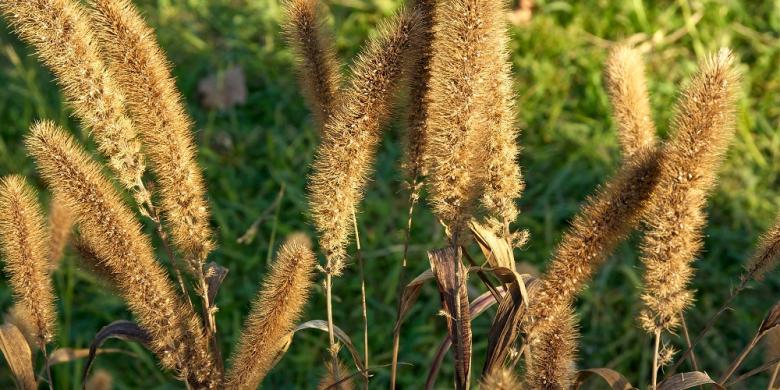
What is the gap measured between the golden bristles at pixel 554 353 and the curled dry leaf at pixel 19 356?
0.90m

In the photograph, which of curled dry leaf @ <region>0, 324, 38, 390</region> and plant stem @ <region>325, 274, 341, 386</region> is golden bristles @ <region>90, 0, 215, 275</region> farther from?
curled dry leaf @ <region>0, 324, 38, 390</region>

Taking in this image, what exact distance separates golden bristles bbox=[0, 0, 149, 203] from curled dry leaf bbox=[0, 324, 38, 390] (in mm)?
456

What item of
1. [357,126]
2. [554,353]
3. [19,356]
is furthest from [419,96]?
[19,356]

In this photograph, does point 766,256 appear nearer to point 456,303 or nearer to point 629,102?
point 629,102

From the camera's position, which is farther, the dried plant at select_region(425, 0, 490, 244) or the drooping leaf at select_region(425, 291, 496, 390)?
the drooping leaf at select_region(425, 291, 496, 390)

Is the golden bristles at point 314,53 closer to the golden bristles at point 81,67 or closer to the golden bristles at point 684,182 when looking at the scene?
the golden bristles at point 81,67

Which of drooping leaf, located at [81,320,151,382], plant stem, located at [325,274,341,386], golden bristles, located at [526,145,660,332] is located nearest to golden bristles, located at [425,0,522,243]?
golden bristles, located at [526,145,660,332]

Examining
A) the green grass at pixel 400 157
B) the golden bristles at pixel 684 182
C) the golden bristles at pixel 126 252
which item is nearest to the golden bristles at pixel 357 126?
the golden bristles at pixel 126 252

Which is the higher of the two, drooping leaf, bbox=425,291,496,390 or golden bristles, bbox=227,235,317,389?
golden bristles, bbox=227,235,317,389

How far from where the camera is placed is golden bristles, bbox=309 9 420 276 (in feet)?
5.22

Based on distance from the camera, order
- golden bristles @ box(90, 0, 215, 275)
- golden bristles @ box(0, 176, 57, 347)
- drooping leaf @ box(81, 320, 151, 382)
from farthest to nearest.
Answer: drooping leaf @ box(81, 320, 151, 382) < golden bristles @ box(0, 176, 57, 347) < golden bristles @ box(90, 0, 215, 275)

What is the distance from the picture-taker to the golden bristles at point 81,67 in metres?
1.56

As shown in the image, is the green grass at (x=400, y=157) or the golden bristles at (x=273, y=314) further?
the green grass at (x=400, y=157)

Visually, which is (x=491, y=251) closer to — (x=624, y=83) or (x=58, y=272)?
(x=624, y=83)
